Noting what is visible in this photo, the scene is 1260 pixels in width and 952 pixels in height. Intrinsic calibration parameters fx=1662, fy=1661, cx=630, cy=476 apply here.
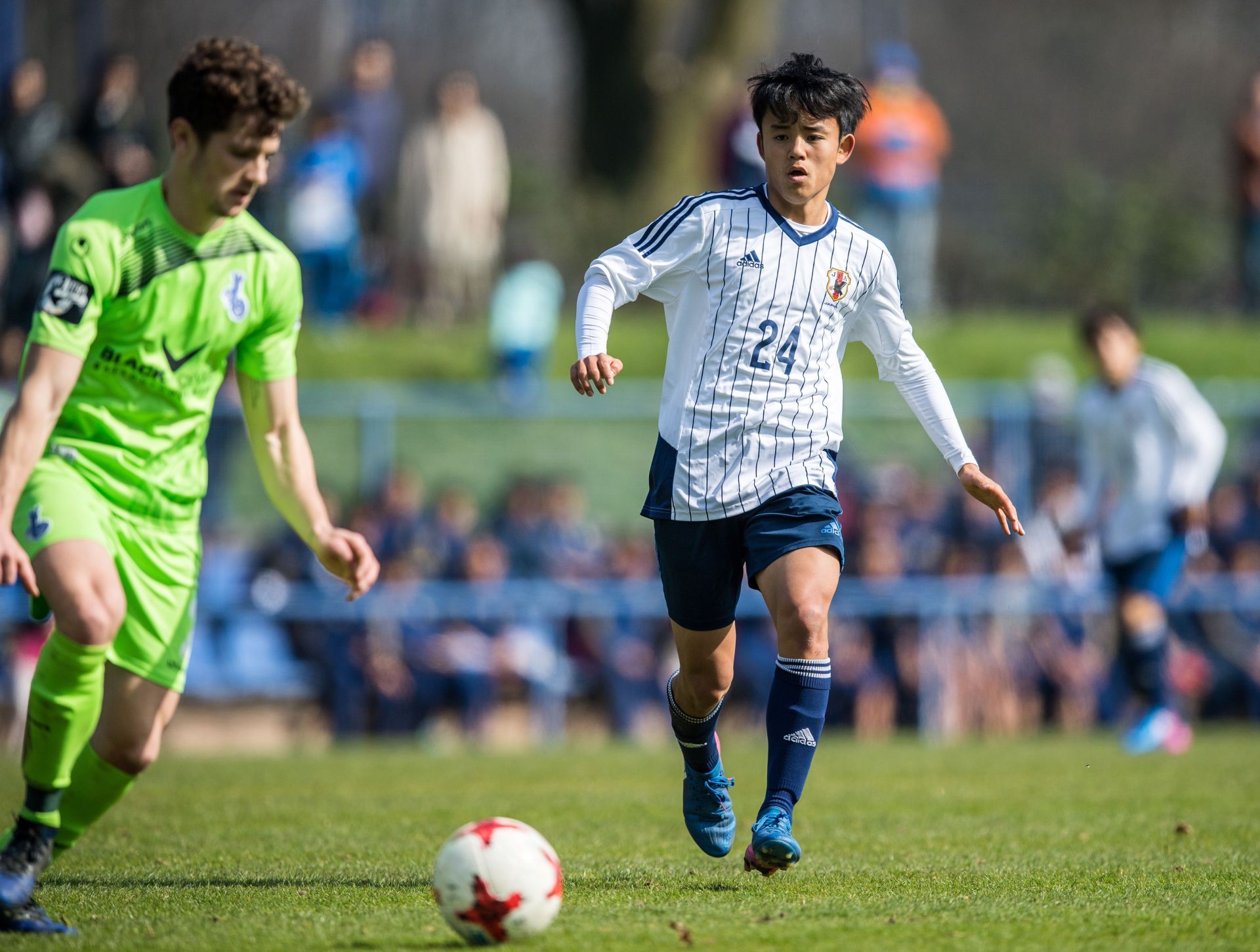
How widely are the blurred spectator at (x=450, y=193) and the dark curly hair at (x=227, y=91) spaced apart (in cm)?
1317

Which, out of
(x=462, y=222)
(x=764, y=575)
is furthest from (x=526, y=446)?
(x=764, y=575)

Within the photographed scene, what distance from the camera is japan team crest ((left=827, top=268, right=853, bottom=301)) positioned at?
5.70 meters

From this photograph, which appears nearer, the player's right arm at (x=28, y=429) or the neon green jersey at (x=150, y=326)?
the player's right arm at (x=28, y=429)

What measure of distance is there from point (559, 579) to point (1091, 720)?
497cm

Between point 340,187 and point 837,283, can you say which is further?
point 340,187

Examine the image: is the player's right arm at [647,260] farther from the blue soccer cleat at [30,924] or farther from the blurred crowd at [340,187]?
the blurred crowd at [340,187]

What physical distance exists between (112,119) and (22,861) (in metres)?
11.4

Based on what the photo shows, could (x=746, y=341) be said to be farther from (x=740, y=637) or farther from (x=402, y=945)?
(x=740, y=637)

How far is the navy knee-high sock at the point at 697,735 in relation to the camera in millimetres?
5836

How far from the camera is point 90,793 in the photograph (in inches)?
202

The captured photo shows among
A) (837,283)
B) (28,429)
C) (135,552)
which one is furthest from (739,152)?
(28,429)

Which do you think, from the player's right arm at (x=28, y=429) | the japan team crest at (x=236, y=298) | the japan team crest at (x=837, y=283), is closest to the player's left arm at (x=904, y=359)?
the japan team crest at (x=837, y=283)

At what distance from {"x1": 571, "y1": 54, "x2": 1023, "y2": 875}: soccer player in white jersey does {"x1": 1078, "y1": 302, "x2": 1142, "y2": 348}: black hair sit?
18.0 ft

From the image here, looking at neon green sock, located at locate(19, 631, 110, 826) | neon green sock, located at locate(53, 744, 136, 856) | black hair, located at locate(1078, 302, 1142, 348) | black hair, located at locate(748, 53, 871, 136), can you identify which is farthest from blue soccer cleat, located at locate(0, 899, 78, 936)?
black hair, located at locate(1078, 302, 1142, 348)
